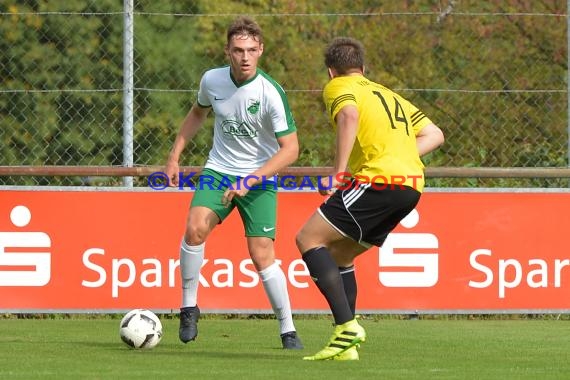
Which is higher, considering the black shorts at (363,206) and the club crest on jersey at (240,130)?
the club crest on jersey at (240,130)

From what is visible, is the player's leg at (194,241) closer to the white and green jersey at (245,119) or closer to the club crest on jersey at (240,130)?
the white and green jersey at (245,119)

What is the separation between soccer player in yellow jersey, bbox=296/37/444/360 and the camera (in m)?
7.50

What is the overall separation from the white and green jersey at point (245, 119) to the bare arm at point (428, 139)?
30.3 inches

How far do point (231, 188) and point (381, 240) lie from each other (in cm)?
96

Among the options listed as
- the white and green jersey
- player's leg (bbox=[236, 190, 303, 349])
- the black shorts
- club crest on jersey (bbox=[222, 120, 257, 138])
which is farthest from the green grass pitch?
club crest on jersey (bbox=[222, 120, 257, 138])

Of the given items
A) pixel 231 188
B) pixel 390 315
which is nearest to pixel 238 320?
pixel 390 315

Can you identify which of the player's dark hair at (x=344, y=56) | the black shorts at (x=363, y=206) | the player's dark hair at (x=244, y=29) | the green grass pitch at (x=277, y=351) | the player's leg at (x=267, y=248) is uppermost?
the player's dark hair at (x=244, y=29)

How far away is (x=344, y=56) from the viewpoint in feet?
25.5

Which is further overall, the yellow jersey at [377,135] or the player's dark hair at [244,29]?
the player's dark hair at [244,29]

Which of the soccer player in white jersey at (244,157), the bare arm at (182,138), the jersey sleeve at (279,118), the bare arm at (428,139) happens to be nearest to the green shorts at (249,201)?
the soccer player in white jersey at (244,157)

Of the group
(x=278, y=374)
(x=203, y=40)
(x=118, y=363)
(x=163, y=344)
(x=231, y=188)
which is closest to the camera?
(x=278, y=374)

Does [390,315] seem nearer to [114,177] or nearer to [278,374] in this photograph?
[114,177]

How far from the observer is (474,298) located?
11141mm

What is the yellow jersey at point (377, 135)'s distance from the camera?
24.9 feet
